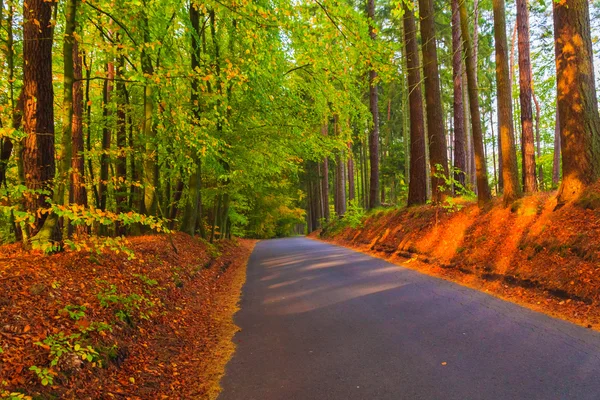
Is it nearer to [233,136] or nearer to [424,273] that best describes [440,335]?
[424,273]

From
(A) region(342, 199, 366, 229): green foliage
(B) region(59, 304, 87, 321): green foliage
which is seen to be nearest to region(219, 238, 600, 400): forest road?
(B) region(59, 304, 87, 321): green foliage

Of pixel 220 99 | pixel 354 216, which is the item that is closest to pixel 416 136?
pixel 354 216

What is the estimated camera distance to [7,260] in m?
5.64

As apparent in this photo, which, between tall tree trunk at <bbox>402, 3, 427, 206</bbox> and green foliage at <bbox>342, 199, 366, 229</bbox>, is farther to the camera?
green foliage at <bbox>342, 199, 366, 229</bbox>

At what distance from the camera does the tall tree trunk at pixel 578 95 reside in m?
7.56

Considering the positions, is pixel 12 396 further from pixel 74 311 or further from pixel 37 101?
pixel 37 101

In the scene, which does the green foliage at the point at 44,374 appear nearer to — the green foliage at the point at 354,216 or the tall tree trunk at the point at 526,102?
the tall tree trunk at the point at 526,102

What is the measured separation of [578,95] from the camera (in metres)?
7.61

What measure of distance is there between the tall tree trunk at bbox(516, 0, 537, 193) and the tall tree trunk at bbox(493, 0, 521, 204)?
1846 mm

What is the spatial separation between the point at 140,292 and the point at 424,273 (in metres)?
6.25

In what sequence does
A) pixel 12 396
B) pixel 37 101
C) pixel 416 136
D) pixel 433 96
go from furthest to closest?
pixel 416 136
pixel 433 96
pixel 37 101
pixel 12 396

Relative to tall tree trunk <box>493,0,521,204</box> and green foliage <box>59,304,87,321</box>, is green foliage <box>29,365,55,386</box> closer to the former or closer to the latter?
green foliage <box>59,304,87,321</box>

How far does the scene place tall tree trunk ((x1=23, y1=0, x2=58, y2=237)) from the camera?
616 cm

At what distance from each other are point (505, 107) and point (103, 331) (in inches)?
391
